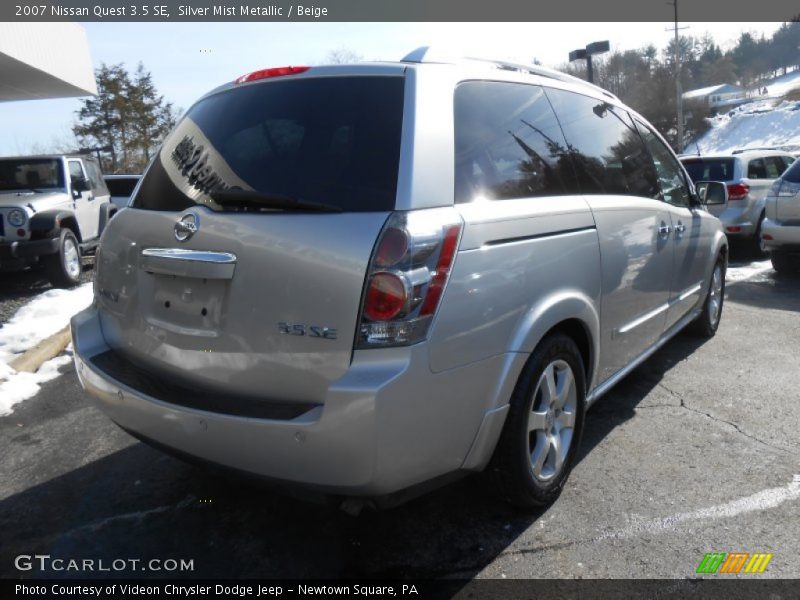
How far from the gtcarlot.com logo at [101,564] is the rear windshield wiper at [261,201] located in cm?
138

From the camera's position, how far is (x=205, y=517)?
292 cm

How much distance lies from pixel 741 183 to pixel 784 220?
1972 millimetres

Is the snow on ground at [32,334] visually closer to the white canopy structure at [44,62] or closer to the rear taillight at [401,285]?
the rear taillight at [401,285]

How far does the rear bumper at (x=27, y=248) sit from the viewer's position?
8445mm

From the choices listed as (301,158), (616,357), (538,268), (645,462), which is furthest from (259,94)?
(645,462)

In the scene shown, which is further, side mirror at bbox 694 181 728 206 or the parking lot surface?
side mirror at bbox 694 181 728 206

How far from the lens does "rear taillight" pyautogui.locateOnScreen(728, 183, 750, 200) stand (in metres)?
9.97

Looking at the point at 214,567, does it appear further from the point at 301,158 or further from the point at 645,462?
the point at 645,462

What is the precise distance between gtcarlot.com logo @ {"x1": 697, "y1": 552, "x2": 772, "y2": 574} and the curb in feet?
14.2

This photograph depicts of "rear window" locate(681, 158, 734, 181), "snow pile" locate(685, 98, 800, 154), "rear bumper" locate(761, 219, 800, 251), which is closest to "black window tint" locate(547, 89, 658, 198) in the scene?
"rear bumper" locate(761, 219, 800, 251)

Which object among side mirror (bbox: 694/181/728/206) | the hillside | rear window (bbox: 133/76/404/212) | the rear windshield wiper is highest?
the hillside

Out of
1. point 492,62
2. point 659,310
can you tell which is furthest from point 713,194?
point 492,62

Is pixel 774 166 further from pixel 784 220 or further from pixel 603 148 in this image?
pixel 603 148

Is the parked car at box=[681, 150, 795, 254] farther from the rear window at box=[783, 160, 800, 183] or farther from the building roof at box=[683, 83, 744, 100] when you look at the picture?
the building roof at box=[683, 83, 744, 100]
